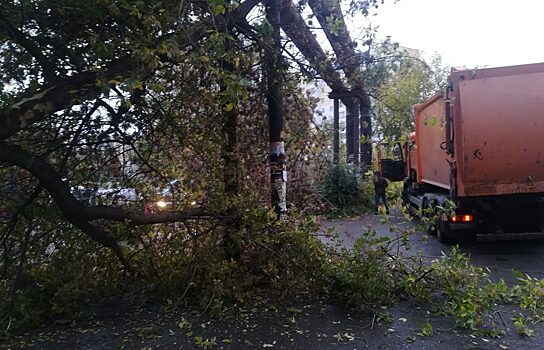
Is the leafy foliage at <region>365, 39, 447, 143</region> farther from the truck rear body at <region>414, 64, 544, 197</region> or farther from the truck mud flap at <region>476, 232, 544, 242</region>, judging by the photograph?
the truck mud flap at <region>476, 232, 544, 242</region>

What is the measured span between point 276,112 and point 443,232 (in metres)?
5.35

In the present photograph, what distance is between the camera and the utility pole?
253 inches

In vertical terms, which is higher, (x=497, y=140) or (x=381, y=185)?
(x=497, y=140)

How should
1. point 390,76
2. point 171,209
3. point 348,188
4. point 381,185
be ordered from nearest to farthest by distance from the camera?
point 171,209 < point 390,76 < point 381,185 < point 348,188

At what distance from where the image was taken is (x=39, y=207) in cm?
599

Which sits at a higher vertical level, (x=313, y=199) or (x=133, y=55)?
(x=133, y=55)

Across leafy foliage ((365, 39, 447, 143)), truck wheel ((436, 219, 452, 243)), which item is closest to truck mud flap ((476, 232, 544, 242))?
truck wheel ((436, 219, 452, 243))

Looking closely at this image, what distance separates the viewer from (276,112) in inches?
268

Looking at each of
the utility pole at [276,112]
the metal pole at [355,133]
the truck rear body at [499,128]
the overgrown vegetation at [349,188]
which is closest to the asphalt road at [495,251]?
the utility pole at [276,112]

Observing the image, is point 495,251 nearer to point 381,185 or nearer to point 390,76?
point 390,76

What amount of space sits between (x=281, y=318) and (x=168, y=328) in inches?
49.1

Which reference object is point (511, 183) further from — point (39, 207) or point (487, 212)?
point (39, 207)

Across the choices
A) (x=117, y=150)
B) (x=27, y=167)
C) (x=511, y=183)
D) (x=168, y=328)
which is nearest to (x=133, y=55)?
(x=27, y=167)

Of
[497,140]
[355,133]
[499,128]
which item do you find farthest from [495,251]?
[355,133]
